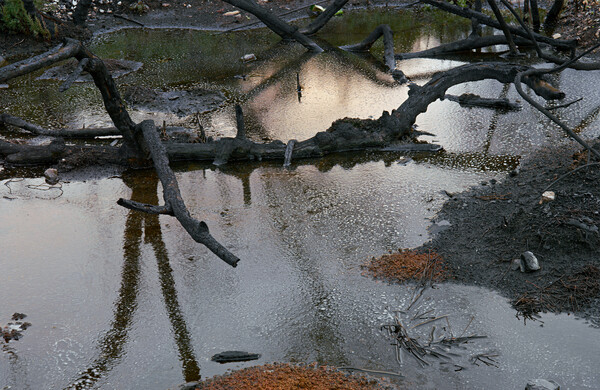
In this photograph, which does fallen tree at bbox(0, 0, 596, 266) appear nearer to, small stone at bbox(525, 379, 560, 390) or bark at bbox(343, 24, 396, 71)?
bark at bbox(343, 24, 396, 71)

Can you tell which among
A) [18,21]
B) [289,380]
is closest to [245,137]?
[289,380]

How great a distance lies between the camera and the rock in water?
3918 mm

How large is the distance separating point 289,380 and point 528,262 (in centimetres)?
222

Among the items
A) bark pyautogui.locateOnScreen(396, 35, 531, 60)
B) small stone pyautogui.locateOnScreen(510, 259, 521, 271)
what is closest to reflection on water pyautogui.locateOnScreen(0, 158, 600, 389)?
small stone pyautogui.locateOnScreen(510, 259, 521, 271)

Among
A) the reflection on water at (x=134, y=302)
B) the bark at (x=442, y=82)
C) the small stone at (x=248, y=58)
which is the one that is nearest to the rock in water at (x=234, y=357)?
the reflection on water at (x=134, y=302)

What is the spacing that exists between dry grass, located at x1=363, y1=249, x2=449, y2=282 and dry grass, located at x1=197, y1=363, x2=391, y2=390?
3.82 ft

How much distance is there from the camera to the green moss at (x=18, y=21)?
11406 mm

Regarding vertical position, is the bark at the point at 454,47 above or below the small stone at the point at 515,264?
above

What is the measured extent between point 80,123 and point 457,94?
18.3 feet

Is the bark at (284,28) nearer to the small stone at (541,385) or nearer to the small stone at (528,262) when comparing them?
the small stone at (528,262)

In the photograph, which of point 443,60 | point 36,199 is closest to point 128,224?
point 36,199

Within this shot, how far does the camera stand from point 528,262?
4.58 m

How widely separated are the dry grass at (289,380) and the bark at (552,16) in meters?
10.4

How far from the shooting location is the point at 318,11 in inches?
537
